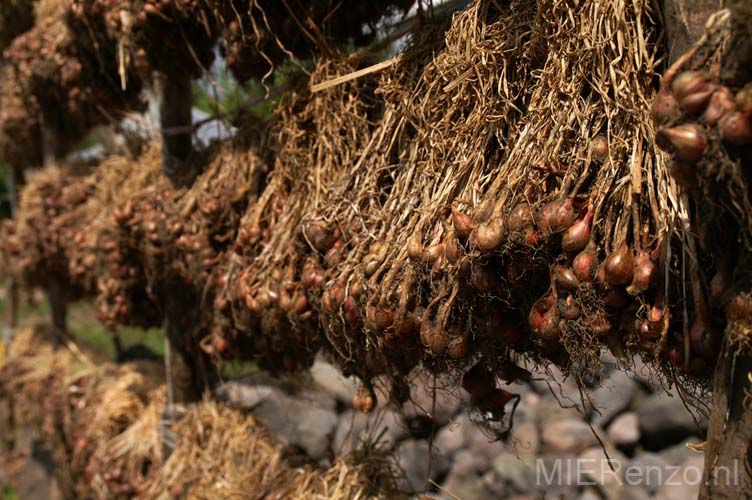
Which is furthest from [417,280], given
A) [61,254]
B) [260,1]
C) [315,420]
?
[61,254]

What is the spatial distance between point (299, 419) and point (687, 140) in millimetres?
2837

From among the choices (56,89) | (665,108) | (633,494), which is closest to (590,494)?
(633,494)

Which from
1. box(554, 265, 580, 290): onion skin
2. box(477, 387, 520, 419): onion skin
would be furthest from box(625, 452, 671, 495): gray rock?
box(554, 265, 580, 290): onion skin

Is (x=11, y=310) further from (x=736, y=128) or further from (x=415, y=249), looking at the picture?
(x=736, y=128)

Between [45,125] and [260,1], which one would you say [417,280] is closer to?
[260,1]

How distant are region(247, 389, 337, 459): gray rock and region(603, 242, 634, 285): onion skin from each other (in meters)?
1.68

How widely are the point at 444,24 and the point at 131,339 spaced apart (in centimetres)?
656

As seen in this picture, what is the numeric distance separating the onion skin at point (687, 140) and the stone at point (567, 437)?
2870 mm

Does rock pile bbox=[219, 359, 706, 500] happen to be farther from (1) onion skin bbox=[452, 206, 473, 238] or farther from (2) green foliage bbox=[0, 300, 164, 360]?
(2) green foliage bbox=[0, 300, 164, 360]

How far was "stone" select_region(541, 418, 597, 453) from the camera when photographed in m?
3.32

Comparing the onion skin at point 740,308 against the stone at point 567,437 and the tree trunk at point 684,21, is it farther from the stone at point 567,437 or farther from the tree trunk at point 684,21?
the stone at point 567,437

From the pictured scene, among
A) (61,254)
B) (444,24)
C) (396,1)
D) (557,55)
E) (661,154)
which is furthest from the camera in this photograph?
(61,254)

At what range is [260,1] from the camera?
1.49 metres

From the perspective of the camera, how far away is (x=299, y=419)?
3271mm
